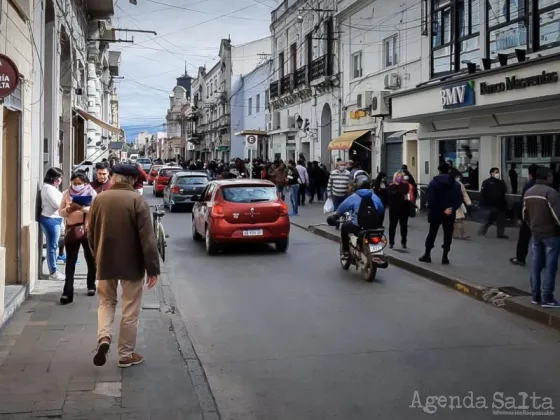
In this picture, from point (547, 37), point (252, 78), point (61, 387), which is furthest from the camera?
point (252, 78)

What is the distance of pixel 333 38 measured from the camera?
96.6 ft

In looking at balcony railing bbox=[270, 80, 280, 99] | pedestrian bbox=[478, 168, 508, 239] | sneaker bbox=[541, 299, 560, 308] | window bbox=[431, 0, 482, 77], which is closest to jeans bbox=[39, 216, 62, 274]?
sneaker bbox=[541, 299, 560, 308]

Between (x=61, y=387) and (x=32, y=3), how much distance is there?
19.6 ft

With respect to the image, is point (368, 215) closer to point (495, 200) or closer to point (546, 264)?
point (546, 264)

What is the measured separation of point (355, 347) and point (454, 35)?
14.5m

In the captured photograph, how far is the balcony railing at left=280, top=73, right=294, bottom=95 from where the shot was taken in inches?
1438

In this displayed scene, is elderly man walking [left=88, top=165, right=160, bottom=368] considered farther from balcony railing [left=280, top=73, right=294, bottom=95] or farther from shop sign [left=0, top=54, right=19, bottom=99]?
balcony railing [left=280, top=73, right=294, bottom=95]

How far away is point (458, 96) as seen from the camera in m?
16.9

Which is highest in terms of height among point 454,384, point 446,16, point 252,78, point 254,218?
point 252,78

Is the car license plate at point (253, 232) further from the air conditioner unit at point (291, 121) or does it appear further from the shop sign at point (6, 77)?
the air conditioner unit at point (291, 121)

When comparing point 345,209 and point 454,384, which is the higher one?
point 345,209

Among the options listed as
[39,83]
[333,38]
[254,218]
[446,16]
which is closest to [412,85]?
[446,16]

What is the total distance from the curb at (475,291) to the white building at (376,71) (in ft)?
35.6

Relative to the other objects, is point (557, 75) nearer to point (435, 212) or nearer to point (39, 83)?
point (435, 212)
